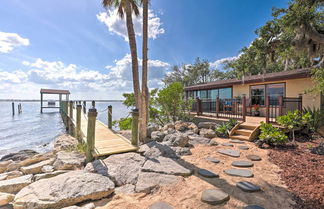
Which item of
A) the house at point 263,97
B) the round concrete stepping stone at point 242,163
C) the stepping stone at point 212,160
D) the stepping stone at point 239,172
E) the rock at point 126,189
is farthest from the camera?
the house at point 263,97

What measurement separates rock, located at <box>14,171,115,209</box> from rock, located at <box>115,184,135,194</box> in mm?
132

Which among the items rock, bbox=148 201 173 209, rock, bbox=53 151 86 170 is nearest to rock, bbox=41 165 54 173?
rock, bbox=53 151 86 170

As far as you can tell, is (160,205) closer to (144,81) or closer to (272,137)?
(144,81)

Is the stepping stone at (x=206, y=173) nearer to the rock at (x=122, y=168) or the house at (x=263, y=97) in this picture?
the rock at (x=122, y=168)

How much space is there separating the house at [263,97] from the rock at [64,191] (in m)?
6.83

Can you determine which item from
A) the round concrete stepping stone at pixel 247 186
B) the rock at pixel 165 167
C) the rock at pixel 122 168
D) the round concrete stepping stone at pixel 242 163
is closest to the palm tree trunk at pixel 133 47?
the rock at pixel 122 168

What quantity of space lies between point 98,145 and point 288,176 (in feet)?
16.3

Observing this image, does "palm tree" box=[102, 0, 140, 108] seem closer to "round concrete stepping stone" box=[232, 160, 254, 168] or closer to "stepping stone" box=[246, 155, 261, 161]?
"round concrete stepping stone" box=[232, 160, 254, 168]

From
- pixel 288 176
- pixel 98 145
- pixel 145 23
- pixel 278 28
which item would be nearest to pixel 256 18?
pixel 278 28

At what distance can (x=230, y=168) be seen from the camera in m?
3.75

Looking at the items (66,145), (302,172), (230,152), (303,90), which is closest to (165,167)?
(230,152)

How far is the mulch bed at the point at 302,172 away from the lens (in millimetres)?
2518

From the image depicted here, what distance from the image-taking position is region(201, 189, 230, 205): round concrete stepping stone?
242 cm

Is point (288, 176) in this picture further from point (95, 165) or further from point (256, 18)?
point (256, 18)
